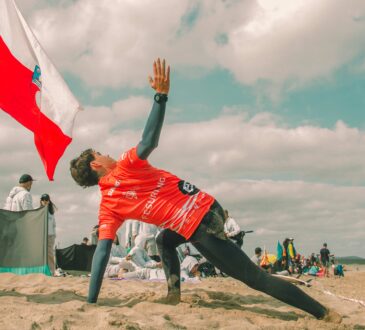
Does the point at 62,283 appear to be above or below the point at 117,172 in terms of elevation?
below

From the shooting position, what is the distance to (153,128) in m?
3.83

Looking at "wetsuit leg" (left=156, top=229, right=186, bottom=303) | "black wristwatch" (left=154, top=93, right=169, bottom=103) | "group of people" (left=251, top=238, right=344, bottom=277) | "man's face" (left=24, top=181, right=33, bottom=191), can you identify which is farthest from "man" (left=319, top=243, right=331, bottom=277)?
"black wristwatch" (left=154, top=93, right=169, bottom=103)

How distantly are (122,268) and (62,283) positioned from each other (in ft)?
Result: 8.73

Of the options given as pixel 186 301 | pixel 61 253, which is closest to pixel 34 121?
pixel 186 301

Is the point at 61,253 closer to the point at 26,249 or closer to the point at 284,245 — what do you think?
the point at 26,249

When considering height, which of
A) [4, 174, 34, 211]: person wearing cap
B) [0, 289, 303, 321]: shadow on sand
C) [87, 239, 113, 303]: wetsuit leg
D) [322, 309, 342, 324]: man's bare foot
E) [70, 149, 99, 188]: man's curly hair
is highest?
[4, 174, 34, 211]: person wearing cap

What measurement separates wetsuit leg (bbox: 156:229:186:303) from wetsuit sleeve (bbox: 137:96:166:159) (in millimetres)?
1210

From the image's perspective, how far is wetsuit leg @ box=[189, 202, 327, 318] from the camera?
3.92 m

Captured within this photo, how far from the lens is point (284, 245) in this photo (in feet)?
66.0

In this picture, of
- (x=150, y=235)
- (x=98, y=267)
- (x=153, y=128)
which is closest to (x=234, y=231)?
(x=150, y=235)

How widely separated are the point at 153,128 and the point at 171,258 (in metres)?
1.64

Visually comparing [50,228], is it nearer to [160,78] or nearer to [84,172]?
[84,172]

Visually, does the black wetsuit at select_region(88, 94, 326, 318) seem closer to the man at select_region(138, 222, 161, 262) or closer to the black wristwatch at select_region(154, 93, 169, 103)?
the black wristwatch at select_region(154, 93, 169, 103)

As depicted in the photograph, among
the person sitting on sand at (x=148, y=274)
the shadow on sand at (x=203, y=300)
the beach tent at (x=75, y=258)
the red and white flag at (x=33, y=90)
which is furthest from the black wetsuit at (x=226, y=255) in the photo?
the beach tent at (x=75, y=258)
